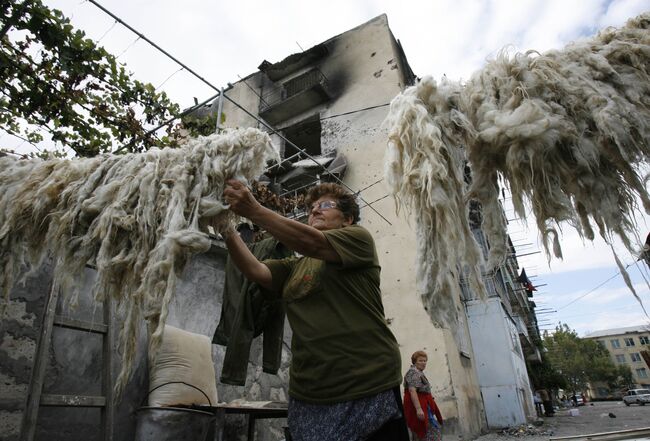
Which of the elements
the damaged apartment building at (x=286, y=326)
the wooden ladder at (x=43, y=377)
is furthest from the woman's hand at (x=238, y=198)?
the wooden ladder at (x=43, y=377)

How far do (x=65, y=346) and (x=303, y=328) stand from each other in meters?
2.09

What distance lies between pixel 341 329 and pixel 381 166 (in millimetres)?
8104

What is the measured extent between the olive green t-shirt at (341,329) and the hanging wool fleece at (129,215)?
509 millimetres

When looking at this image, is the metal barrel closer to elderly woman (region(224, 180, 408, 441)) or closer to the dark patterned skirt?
elderly woman (region(224, 180, 408, 441))

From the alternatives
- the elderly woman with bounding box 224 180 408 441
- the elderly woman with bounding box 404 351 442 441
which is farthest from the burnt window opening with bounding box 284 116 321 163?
the elderly woman with bounding box 224 180 408 441

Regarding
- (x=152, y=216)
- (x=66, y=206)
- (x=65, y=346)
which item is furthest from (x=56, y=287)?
(x=152, y=216)

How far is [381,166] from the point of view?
930 centimetres

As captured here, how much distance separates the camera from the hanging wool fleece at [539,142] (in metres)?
1.10

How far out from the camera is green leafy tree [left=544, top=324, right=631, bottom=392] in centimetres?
4800

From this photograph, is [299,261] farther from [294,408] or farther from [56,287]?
[56,287]

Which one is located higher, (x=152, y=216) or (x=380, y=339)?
(x=152, y=216)

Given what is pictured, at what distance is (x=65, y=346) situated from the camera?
264 cm

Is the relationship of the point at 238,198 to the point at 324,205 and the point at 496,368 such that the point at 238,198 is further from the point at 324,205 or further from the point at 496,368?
the point at 496,368

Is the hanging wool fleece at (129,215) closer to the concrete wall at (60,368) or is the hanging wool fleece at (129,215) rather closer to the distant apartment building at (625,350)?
the concrete wall at (60,368)
